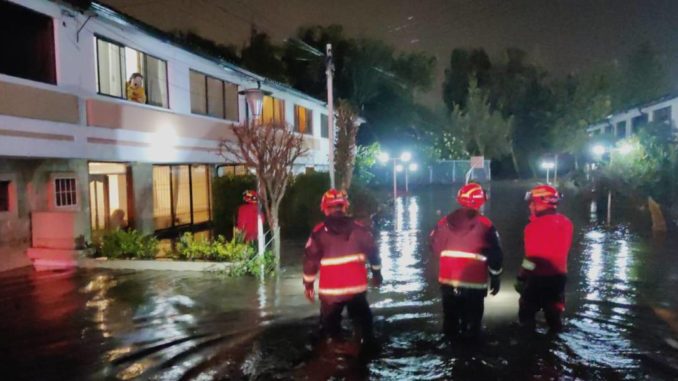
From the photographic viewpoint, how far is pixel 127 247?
11.9 meters

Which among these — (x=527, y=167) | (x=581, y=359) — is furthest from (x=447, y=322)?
(x=527, y=167)

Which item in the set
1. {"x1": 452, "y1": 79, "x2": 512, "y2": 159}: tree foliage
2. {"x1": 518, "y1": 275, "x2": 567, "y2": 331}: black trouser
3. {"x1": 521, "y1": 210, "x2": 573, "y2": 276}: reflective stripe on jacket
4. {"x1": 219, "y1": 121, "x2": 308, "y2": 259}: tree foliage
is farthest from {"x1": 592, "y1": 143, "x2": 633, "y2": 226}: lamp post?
{"x1": 452, "y1": 79, "x2": 512, "y2": 159}: tree foliage

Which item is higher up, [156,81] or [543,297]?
[156,81]

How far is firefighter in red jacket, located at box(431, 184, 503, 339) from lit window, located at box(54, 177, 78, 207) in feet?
32.8

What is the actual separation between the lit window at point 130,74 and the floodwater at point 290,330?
5260mm

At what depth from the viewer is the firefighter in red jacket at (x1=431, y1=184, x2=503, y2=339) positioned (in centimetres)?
577

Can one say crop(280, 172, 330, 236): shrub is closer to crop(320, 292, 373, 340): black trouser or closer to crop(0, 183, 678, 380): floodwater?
crop(0, 183, 678, 380): floodwater

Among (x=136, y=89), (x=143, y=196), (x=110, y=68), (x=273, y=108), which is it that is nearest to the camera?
(x=110, y=68)

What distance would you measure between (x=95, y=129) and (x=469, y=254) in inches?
429

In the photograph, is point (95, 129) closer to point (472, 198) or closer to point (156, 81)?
point (156, 81)

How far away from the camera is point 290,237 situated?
16484 mm

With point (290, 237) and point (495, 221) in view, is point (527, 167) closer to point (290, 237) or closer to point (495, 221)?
point (495, 221)

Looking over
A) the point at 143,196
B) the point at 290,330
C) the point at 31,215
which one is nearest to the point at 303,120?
the point at 143,196

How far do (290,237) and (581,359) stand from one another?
11191mm
